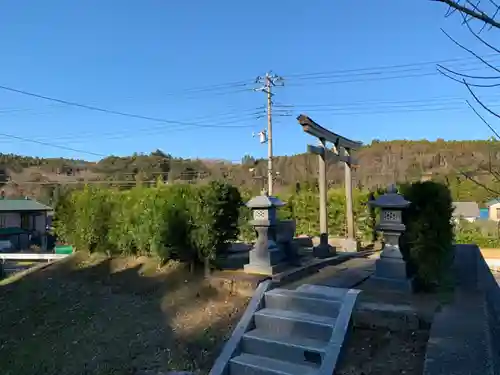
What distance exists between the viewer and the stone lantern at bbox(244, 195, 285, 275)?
576cm

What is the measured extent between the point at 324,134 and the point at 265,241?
4.08m

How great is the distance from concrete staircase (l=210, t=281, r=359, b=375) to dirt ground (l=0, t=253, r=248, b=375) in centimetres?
28

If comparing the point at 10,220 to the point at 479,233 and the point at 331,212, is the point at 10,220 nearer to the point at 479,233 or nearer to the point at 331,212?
the point at 331,212

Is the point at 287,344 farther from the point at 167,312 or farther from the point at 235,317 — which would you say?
the point at 167,312

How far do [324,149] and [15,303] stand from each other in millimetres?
6553

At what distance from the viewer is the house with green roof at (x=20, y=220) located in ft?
93.5

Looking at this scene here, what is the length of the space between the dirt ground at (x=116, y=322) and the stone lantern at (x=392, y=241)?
5.94 ft

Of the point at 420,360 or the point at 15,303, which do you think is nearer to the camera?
the point at 420,360

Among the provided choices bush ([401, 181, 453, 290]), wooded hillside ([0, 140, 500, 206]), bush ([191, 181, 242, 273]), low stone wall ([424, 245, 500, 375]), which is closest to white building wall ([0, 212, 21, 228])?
wooded hillside ([0, 140, 500, 206])

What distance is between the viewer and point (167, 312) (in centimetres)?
509

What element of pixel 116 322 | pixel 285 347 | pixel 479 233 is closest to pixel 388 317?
pixel 285 347

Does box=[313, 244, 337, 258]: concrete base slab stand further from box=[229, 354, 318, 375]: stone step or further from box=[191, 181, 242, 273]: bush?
box=[229, 354, 318, 375]: stone step

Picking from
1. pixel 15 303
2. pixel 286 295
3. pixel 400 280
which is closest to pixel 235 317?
pixel 286 295

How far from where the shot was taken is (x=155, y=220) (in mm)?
6734
